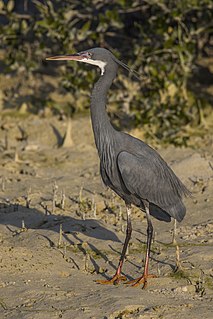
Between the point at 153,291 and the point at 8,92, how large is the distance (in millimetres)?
7530

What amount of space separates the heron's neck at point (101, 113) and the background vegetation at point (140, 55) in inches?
164

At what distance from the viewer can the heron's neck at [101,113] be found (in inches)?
259

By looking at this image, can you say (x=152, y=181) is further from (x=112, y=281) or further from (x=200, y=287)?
(x=200, y=287)

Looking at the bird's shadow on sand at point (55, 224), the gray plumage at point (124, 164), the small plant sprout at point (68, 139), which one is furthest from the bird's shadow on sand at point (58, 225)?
the small plant sprout at point (68, 139)

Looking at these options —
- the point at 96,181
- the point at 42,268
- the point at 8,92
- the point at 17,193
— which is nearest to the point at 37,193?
the point at 17,193

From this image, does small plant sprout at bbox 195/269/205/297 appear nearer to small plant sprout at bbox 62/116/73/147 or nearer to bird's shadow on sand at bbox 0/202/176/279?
bird's shadow on sand at bbox 0/202/176/279

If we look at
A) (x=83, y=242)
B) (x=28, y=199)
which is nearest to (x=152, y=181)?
(x=83, y=242)

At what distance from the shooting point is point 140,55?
36.8 feet

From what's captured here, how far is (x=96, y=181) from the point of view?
962 centimetres

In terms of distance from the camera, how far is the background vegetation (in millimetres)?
10945

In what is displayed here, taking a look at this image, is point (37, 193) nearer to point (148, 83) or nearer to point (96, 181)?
point (96, 181)

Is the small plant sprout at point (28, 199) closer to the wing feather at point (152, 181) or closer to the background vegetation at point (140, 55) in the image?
the wing feather at point (152, 181)

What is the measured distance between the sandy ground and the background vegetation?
78cm

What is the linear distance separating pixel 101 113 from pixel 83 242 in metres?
1.39
